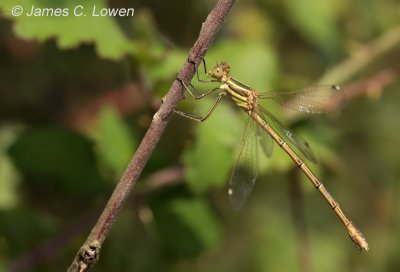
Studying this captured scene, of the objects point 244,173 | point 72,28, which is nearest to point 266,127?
point 244,173

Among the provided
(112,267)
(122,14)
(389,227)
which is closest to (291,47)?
(389,227)

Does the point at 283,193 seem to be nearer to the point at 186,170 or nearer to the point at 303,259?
the point at 303,259

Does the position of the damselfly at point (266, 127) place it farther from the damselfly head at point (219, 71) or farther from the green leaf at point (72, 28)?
the green leaf at point (72, 28)

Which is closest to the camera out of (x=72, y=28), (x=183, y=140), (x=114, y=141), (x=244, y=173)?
(x=72, y=28)

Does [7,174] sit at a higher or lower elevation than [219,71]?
higher

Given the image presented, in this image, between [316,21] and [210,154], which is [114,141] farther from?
[316,21]

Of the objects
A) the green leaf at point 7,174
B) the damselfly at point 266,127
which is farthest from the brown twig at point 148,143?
the green leaf at point 7,174

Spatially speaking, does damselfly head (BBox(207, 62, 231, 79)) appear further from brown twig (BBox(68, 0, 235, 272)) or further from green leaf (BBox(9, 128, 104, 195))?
brown twig (BBox(68, 0, 235, 272))

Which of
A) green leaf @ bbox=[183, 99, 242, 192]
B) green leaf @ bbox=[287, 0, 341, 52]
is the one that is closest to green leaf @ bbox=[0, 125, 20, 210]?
green leaf @ bbox=[183, 99, 242, 192]
